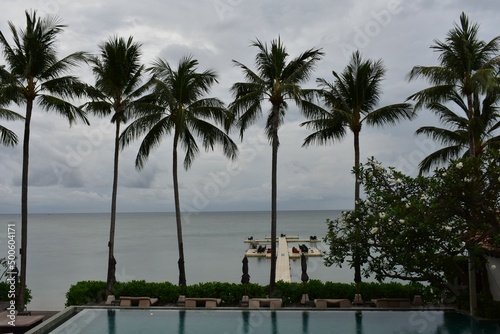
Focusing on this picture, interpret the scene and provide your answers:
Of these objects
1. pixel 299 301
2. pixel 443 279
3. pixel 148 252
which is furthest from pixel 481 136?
pixel 148 252

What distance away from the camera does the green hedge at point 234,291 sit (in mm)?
18234

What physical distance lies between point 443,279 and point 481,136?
25.5 feet

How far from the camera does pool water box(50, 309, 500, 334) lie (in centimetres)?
1492

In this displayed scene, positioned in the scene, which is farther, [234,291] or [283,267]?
[283,267]

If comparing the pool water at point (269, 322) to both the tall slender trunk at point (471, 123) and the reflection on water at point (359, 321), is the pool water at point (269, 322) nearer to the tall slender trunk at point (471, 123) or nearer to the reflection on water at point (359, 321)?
A: the reflection on water at point (359, 321)

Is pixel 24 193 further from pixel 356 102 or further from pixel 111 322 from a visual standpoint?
pixel 356 102

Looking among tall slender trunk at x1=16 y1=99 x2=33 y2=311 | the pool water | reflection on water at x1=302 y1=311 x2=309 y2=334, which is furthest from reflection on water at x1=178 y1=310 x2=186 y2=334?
tall slender trunk at x1=16 y1=99 x2=33 y2=311

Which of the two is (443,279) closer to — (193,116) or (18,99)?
(193,116)

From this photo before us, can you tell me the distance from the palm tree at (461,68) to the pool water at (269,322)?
6432mm

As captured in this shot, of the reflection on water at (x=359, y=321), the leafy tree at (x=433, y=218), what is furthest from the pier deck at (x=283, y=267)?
the leafy tree at (x=433, y=218)

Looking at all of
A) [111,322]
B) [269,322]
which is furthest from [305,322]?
[111,322]

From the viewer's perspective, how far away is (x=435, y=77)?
1925 centimetres

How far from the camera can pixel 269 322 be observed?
16.1 meters

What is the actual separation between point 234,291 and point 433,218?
844cm
